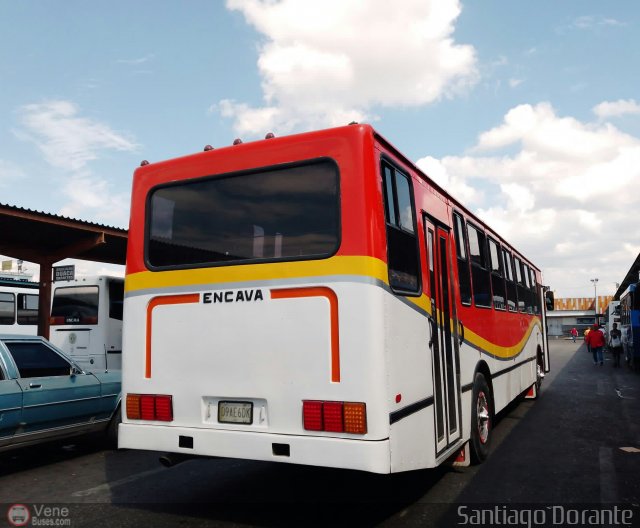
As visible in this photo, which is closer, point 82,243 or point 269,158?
point 269,158

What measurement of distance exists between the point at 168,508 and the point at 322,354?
242 cm

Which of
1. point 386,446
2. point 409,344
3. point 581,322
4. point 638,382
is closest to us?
point 386,446

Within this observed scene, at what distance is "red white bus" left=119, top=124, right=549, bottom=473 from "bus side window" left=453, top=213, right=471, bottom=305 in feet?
2.86

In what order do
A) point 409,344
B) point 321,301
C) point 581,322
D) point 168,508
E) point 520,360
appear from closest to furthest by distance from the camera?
point 321,301, point 409,344, point 168,508, point 520,360, point 581,322

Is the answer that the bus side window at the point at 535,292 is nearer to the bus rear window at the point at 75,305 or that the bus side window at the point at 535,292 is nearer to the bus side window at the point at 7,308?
the bus rear window at the point at 75,305

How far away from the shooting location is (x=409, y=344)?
4.63 meters

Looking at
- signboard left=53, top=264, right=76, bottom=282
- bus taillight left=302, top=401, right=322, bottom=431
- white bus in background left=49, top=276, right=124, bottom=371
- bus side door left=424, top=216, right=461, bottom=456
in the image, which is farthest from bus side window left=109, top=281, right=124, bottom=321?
bus taillight left=302, top=401, right=322, bottom=431

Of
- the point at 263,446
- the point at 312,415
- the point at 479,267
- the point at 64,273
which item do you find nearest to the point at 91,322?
the point at 64,273

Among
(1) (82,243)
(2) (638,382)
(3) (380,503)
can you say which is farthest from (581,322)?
(3) (380,503)

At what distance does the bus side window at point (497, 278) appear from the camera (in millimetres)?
8367

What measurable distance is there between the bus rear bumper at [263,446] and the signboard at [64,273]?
40.4 ft

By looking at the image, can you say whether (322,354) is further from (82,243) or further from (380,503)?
(82,243)

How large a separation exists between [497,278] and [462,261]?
2.19 metres

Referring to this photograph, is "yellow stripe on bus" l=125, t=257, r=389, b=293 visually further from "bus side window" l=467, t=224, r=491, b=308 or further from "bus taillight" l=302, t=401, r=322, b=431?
"bus side window" l=467, t=224, r=491, b=308
